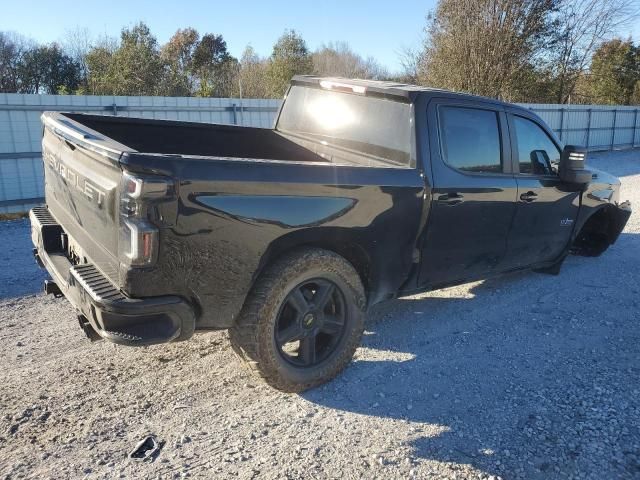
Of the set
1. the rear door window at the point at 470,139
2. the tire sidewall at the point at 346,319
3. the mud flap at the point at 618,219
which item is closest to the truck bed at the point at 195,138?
the rear door window at the point at 470,139

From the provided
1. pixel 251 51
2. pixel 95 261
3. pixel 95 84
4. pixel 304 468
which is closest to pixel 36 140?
pixel 95 261

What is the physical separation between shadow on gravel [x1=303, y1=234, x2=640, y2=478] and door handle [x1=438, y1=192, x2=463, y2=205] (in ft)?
3.60

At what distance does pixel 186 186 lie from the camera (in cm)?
262

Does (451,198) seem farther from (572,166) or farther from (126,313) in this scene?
(126,313)

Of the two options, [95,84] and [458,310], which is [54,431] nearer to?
[458,310]

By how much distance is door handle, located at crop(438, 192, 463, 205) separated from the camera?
380 cm

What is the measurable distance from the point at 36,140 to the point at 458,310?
8068mm

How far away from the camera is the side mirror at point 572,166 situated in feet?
15.8

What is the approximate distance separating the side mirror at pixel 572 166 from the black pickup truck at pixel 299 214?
0.02 meters

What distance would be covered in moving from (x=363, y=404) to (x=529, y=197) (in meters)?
2.49

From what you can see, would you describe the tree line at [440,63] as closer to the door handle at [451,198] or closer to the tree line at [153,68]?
the tree line at [153,68]

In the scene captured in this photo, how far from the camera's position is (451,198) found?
387cm

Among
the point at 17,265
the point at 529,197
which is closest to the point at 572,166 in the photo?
the point at 529,197

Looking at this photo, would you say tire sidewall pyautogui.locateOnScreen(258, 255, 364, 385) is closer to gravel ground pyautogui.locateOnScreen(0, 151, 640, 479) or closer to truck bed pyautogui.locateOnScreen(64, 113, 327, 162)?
gravel ground pyautogui.locateOnScreen(0, 151, 640, 479)
